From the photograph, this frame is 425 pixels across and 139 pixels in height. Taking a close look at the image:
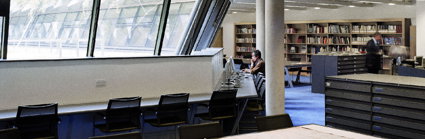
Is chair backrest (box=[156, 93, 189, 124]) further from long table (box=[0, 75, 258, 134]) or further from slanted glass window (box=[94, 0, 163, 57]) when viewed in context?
slanted glass window (box=[94, 0, 163, 57])

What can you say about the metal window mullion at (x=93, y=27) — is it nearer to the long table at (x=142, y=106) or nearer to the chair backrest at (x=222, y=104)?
the long table at (x=142, y=106)

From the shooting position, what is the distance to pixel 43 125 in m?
5.80

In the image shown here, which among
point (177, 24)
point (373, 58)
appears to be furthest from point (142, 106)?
point (373, 58)

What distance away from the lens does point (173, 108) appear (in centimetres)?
664

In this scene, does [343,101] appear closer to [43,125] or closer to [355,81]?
[355,81]

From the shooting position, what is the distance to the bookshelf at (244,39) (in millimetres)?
22155

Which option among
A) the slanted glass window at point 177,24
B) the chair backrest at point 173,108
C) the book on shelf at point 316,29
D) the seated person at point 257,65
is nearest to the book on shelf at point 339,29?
the book on shelf at point 316,29

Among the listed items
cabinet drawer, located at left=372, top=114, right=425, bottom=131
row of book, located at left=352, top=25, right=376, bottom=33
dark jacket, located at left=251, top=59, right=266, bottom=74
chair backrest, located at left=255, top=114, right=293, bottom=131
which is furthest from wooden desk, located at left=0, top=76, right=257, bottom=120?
row of book, located at left=352, top=25, right=376, bottom=33

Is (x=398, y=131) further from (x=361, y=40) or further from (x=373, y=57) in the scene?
(x=361, y=40)

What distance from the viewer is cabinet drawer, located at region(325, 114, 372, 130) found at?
20.5 feet

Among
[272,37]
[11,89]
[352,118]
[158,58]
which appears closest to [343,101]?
[352,118]

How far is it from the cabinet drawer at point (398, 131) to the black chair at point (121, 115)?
10.3 feet

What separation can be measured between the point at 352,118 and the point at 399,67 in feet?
19.0

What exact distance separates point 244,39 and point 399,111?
55.7 feet
